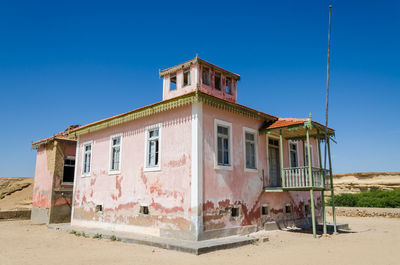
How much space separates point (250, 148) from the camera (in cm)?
1262

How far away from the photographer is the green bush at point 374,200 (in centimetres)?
2255

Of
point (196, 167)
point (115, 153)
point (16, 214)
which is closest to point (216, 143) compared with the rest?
point (196, 167)

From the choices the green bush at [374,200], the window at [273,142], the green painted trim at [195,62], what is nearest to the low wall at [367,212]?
the green bush at [374,200]

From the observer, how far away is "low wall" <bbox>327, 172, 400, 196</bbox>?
103 ft

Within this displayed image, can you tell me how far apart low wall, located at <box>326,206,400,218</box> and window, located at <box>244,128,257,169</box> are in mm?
13133

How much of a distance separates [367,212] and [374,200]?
291cm

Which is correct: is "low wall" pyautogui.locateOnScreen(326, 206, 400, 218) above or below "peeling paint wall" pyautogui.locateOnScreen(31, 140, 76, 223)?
below

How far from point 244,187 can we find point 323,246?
3410mm

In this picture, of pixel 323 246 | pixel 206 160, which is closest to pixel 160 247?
pixel 206 160

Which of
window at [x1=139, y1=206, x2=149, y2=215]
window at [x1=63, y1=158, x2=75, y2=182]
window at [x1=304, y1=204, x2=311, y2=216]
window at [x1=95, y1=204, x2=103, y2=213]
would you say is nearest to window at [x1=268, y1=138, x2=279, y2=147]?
window at [x1=304, y1=204, x2=311, y2=216]

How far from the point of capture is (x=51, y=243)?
10.7m

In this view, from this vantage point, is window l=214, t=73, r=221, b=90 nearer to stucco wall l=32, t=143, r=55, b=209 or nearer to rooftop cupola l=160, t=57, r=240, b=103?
rooftop cupola l=160, t=57, r=240, b=103

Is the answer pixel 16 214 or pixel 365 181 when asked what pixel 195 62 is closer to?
pixel 16 214

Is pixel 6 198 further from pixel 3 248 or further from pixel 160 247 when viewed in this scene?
pixel 160 247
